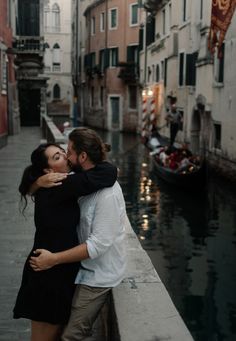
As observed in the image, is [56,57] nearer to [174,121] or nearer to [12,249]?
[174,121]

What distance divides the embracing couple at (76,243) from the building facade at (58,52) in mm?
47389

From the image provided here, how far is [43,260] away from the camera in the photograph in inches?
91.7

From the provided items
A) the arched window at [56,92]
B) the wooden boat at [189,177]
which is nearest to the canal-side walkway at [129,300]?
the wooden boat at [189,177]

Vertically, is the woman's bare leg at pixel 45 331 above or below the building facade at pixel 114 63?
below

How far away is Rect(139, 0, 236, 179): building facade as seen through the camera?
49.0 ft

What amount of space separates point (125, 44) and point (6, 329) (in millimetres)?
31110

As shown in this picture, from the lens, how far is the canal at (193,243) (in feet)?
20.6

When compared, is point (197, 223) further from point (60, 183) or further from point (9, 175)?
point (60, 183)

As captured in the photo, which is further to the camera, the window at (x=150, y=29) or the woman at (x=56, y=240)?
the window at (x=150, y=29)

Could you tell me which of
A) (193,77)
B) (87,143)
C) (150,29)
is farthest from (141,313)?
(150,29)

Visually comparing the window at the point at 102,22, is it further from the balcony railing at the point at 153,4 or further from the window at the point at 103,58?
the balcony railing at the point at 153,4

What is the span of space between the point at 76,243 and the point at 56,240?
→ 3.9 inches

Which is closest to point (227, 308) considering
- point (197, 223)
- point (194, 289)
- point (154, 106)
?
point (194, 289)

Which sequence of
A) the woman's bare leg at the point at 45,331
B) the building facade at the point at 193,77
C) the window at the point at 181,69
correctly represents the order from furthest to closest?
the window at the point at 181,69
the building facade at the point at 193,77
the woman's bare leg at the point at 45,331
